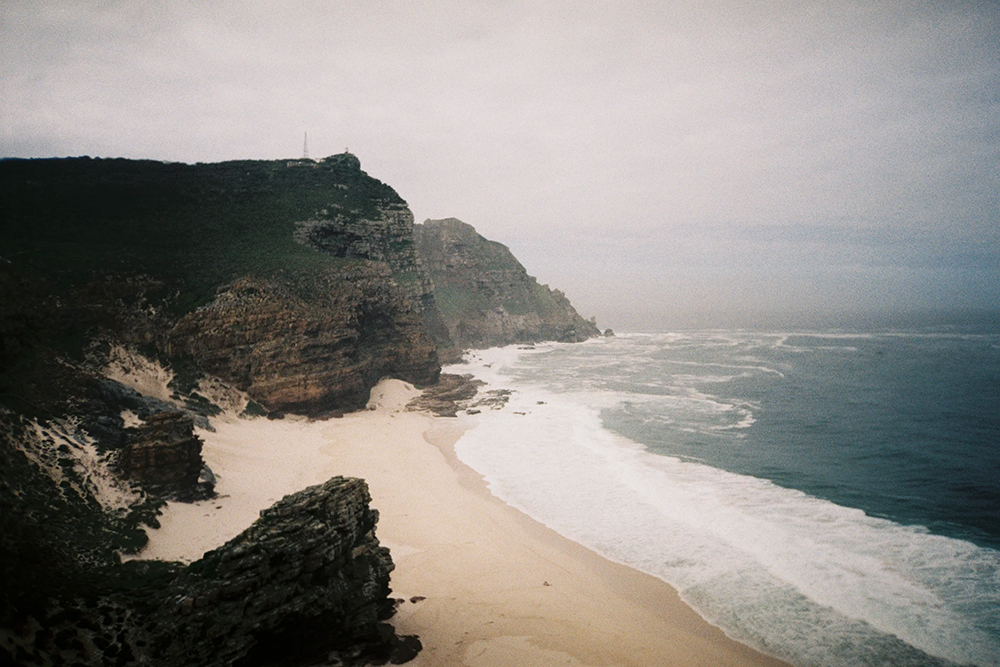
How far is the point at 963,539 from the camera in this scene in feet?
56.3

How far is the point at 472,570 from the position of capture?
14812 millimetres

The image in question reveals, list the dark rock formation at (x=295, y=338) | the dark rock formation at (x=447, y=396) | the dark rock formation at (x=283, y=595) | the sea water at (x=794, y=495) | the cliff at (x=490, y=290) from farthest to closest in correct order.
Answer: the cliff at (x=490, y=290) < the dark rock formation at (x=447, y=396) < the dark rock formation at (x=295, y=338) < the sea water at (x=794, y=495) < the dark rock formation at (x=283, y=595)

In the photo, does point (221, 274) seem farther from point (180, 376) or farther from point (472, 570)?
point (472, 570)

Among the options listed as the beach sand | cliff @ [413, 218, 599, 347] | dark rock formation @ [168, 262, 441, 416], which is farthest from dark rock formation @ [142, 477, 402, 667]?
cliff @ [413, 218, 599, 347]

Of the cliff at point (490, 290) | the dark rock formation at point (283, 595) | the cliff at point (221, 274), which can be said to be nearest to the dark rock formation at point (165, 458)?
the cliff at point (221, 274)

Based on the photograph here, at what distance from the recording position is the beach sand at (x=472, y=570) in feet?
36.9

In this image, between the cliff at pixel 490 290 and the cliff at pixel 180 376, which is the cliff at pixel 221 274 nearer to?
the cliff at pixel 180 376

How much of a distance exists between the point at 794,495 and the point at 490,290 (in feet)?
318

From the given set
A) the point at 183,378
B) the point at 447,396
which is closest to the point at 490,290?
the point at 447,396

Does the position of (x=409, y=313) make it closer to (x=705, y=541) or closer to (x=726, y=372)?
(x=705, y=541)

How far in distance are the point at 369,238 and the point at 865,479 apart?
1791 inches

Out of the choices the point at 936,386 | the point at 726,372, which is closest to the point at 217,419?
the point at 726,372

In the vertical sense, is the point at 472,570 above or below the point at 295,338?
below

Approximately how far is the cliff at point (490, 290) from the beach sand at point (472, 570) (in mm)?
82251
